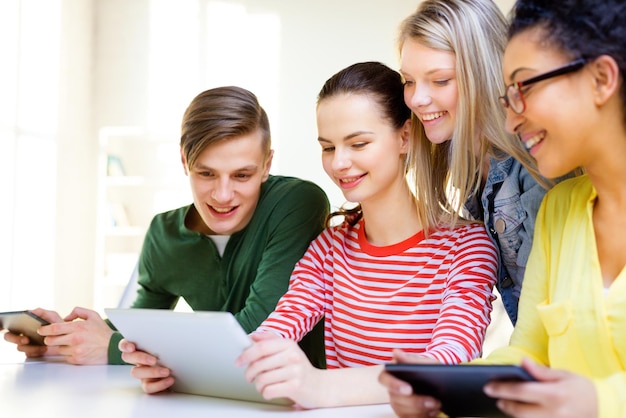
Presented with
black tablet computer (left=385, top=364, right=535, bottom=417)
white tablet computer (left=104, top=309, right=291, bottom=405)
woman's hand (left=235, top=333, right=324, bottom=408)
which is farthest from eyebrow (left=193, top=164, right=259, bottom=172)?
black tablet computer (left=385, top=364, right=535, bottom=417)

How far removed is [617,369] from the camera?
1.21 meters

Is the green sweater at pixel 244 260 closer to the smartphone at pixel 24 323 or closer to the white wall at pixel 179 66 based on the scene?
the smartphone at pixel 24 323

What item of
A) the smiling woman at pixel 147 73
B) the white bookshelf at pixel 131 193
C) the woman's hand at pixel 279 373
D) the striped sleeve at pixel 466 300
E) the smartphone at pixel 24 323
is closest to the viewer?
the woman's hand at pixel 279 373

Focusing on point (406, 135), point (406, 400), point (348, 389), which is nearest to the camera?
point (406, 400)

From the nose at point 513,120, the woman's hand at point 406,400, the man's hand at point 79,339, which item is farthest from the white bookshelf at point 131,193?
the woman's hand at point 406,400

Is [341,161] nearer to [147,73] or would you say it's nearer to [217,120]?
[217,120]

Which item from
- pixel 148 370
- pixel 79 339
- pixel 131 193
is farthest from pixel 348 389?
pixel 131 193

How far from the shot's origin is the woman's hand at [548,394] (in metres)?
0.98

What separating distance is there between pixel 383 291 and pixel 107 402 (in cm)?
62

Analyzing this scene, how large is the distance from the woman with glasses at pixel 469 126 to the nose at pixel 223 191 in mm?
501

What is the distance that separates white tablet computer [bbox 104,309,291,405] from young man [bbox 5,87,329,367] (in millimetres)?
469

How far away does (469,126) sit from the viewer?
1737 mm

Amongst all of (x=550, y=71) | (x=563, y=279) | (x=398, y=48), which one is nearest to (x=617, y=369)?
(x=563, y=279)

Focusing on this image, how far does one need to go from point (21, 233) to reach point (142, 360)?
4.35 metres
